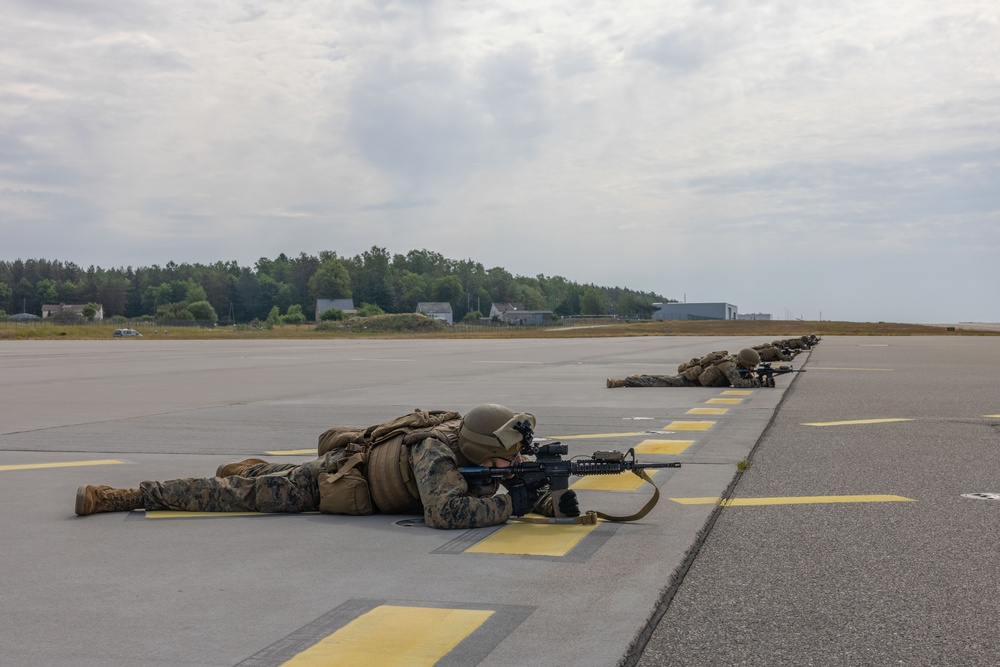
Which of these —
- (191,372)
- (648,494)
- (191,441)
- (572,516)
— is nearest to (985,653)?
(572,516)

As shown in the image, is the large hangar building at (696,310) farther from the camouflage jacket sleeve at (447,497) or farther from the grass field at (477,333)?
the camouflage jacket sleeve at (447,497)

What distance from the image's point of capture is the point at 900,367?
29.4 m

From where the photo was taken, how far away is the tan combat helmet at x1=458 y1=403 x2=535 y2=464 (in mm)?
6535

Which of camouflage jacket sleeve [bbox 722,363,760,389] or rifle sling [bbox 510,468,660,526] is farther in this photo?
camouflage jacket sleeve [bbox 722,363,760,389]

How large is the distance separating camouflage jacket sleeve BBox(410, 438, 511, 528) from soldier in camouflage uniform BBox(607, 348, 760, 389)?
1440 centimetres

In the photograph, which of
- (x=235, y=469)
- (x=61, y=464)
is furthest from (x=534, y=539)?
(x=61, y=464)

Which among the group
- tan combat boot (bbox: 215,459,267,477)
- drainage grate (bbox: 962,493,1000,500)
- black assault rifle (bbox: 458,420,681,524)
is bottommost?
drainage grate (bbox: 962,493,1000,500)

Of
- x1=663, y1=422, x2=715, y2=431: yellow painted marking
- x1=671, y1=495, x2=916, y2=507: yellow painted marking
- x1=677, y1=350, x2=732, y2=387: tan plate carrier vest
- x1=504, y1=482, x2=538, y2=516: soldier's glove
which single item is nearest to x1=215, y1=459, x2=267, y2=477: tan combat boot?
x1=504, y1=482, x2=538, y2=516: soldier's glove

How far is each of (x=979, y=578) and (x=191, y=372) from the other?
25.3m

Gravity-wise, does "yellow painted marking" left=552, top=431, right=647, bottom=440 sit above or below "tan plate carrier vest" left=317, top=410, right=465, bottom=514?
below

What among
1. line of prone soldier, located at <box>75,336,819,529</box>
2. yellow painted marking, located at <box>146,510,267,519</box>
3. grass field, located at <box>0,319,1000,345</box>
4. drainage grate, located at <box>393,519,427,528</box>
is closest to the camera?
line of prone soldier, located at <box>75,336,819,529</box>

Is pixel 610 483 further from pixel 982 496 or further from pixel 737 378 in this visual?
pixel 737 378

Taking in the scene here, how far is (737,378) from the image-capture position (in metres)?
20.5

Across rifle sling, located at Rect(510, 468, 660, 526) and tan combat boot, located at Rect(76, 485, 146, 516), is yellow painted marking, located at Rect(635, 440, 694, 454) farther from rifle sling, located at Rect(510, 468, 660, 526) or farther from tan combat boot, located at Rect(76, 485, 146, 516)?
tan combat boot, located at Rect(76, 485, 146, 516)
